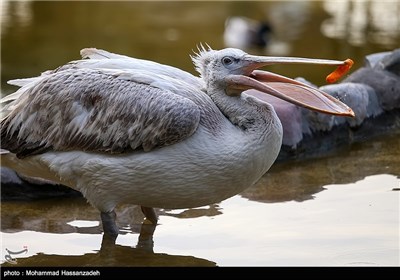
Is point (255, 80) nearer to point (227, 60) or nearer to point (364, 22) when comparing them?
point (227, 60)

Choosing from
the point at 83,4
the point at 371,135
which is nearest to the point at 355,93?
the point at 371,135

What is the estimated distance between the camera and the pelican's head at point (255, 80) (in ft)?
14.5

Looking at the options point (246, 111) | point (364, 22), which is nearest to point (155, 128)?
point (246, 111)

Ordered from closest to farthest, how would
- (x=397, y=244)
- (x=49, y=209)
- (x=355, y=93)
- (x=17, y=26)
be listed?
1. (x=397, y=244)
2. (x=49, y=209)
3. (x=355, y=93)
4. (x=17, y=26)

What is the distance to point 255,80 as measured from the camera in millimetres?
4461

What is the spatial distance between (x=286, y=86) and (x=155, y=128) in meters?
0.74

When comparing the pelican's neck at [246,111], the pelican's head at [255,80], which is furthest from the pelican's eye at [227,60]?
the pelican's neck at [246,111]

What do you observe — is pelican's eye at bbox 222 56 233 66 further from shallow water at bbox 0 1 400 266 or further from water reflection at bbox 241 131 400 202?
water reflection at bbox 241 131 400 202

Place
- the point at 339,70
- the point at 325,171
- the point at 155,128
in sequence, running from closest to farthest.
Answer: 1. the point at 155,128
2. the point at 339,70
3. the point at 325,171

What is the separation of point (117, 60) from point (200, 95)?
56cm

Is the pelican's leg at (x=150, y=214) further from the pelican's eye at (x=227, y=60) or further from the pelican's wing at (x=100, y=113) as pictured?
the pelican's eye at (x=227, y=60)
